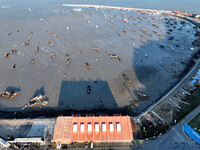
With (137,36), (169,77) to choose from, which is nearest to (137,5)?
(137,36)

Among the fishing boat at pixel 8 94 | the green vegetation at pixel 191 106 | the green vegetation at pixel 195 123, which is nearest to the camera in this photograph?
the green vegetation at pixel 195 123

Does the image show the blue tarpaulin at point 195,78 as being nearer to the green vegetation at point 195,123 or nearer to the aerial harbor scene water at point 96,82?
the aerial harbor scene water at point 96,82

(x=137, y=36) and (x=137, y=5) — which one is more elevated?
(x=137, y=5)

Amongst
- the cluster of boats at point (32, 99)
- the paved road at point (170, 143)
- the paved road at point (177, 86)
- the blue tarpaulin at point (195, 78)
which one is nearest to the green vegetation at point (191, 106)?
the blue tarpaulin at point (195, 78)

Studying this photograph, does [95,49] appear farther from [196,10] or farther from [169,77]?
[196,10]

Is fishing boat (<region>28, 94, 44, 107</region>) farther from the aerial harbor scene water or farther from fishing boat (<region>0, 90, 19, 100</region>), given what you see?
fishing boat (<region>0, 90, 19, 100</region>)

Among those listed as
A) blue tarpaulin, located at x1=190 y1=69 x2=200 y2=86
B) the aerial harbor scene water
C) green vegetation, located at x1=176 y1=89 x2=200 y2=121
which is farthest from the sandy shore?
green vegetation, located at x1=176 y1=89 x2=200 y2=121
